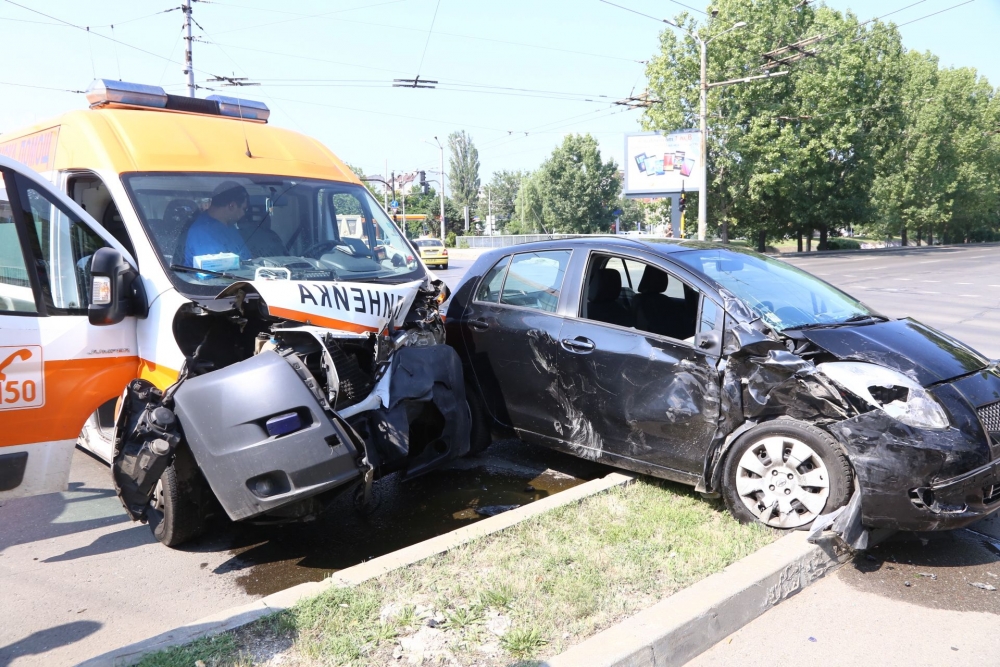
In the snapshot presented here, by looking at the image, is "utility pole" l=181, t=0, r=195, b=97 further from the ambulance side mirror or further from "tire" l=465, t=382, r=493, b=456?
the ambulance side mirror

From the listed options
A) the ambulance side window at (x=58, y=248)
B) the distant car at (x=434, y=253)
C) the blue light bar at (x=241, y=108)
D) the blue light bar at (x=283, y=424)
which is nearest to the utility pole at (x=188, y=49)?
the distant car at (x=434, y=253)

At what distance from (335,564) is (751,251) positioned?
3.70 metres

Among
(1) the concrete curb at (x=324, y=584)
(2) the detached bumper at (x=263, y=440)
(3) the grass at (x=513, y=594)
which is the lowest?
(3) the grass at (x=513, y=594)

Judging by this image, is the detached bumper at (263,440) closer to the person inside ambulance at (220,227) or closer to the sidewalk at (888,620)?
the person inside ambulance at (220,227)

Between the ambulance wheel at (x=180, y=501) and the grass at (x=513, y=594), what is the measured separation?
1249 mm

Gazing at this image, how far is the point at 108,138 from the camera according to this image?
16.4ft

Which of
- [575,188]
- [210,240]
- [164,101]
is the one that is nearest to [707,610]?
[210,240]

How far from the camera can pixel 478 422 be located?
553cm

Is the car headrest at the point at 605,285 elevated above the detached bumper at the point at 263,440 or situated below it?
above

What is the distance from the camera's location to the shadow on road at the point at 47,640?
322cm

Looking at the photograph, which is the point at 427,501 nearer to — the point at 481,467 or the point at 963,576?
the point at 481,467

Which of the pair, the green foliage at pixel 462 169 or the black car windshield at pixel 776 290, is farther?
the green foliage at pixel 462 169

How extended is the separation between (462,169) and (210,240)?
10730 centimetres

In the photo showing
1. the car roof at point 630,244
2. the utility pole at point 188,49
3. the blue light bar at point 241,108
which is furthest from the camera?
the utility pole at point 188,49
